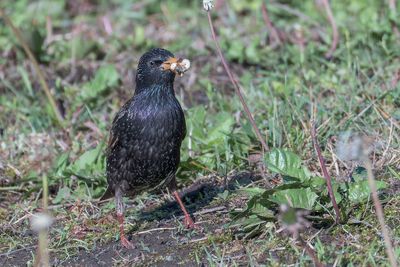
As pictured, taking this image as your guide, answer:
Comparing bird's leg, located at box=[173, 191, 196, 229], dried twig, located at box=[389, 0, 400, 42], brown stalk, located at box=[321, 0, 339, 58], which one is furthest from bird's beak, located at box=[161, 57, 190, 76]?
dried twig, located at box=[389, 0, 400, 42]

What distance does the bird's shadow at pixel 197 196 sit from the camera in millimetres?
5973

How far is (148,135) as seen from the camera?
5.60m

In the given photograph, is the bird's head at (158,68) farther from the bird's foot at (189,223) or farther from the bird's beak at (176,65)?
the bird's foot at (189,223)

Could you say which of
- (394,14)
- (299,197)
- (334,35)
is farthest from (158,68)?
(394,14)

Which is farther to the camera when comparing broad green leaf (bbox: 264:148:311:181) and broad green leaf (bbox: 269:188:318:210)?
broad green leaf (bbox: 264:148:311:181)

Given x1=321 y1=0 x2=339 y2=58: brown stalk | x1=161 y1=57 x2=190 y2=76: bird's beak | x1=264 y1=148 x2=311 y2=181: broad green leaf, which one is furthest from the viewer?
x1=321 y1=0 x2=339 y2=58: brown stalk

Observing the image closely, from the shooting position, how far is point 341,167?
237 inches

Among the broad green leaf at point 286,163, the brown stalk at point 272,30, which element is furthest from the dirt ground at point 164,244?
the brown stalk at point 272,30

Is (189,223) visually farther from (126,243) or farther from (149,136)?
(149,136)

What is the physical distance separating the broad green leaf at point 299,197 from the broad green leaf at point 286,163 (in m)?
0.22

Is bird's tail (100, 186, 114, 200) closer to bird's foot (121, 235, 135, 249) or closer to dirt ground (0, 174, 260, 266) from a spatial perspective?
dirt ground (0, 174, 260, 266)

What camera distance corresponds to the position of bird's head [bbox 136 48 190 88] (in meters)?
5.79

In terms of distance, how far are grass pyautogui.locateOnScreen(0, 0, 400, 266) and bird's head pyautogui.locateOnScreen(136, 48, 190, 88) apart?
82 cm

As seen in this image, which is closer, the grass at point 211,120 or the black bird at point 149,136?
the grass at point 211,120
